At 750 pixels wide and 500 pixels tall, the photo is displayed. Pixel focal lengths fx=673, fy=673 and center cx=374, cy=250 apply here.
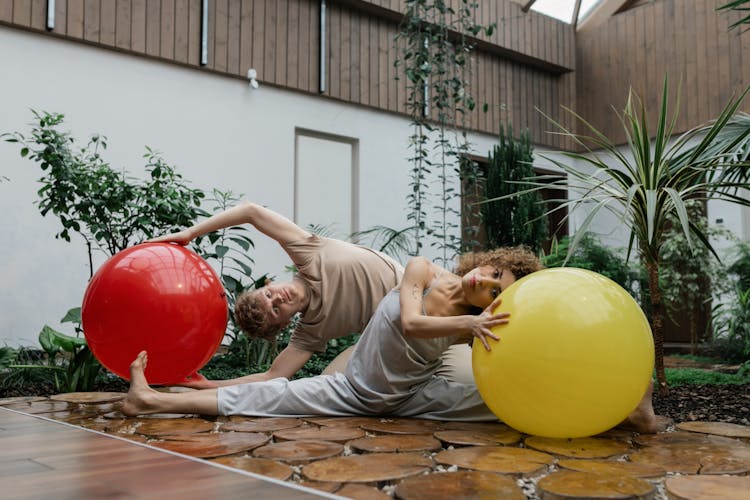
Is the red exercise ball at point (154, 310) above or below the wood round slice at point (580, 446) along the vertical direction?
above

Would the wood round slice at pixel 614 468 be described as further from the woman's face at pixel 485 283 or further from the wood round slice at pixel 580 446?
the woman's face at pixel 485 283

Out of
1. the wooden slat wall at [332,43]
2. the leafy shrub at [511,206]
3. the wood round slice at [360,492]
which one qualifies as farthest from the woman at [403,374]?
the wooden slat wall at [332,43]

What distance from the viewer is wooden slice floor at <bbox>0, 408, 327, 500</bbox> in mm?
1503

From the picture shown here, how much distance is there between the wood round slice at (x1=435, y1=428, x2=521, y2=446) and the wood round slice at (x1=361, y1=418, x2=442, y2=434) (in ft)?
0.35

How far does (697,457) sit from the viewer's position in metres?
2.05

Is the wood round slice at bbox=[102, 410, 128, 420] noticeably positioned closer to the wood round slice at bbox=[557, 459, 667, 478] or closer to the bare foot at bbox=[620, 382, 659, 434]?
the wood round slice at bbox=[557, 459, 667, 478]

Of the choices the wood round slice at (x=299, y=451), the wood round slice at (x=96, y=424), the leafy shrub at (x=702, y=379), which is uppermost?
the wood round slice at (x=299, y=451)

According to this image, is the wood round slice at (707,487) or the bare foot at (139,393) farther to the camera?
the bare foot at (139,393)

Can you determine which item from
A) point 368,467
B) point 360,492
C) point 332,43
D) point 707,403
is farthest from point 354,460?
point 332,43


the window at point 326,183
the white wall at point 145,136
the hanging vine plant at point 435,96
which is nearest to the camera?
the white wall at point 145,136

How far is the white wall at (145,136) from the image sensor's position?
228 inches

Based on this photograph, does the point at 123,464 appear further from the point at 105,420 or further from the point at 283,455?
the point at 105,420

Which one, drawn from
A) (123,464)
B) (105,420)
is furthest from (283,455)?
(105,420)

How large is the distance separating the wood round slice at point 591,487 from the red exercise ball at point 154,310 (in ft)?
5.27
